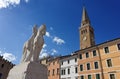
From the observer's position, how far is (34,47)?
668cm

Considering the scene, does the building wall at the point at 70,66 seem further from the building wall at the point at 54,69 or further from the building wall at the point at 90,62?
the building wall at the point at 90,62

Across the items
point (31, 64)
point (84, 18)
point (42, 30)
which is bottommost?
point (31, 64)

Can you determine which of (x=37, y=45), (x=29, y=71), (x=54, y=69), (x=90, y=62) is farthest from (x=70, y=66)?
(x=29, y=71)

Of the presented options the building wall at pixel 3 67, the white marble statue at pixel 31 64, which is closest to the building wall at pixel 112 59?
the white marble statue at pixel 31 64

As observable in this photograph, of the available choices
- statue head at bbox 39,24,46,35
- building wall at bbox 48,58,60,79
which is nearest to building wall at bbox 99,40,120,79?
building wall at bbox 48,58,60,79

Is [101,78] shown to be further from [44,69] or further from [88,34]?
[88,34]

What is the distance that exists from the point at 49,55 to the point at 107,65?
65.3 feet

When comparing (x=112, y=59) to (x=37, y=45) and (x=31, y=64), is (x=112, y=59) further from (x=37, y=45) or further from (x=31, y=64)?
(x=31, y=64)

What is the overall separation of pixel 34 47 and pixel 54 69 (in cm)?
3138

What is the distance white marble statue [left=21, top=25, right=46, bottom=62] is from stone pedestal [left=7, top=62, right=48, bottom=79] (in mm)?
519

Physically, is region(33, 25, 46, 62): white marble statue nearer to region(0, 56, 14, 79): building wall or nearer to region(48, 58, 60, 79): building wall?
region(48, 58, 60, 79): building wall

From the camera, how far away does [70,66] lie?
112 ft

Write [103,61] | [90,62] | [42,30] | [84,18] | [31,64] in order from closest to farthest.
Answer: [31,64]
[42,30]
[103,61]
[90,62]
[84,18]

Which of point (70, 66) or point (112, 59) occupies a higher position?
point (112, 59)
